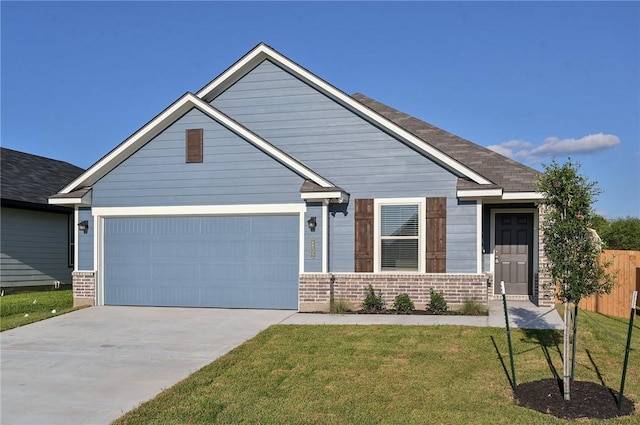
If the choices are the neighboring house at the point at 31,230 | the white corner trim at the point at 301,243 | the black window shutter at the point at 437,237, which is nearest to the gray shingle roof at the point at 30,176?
the neighboring house at the point at 31,230

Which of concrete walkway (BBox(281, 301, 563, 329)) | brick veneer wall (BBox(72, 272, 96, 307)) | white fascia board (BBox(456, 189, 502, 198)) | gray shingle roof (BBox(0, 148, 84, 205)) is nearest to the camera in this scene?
concrete walkway (BBox(281, 301, 563, 329))

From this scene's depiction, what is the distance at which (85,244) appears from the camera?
1366cm

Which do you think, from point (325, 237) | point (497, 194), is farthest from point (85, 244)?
point (497, 194)

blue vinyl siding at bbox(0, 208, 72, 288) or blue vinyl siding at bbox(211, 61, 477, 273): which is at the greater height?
blue vinyl siding at bbox(211, 61, 477, 273)

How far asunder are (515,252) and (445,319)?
4.05m

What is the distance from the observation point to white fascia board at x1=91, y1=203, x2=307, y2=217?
12.6 m

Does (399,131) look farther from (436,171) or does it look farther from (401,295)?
(401,295)

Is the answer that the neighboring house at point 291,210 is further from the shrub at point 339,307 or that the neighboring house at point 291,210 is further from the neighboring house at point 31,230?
the neighboring house at point 31,230

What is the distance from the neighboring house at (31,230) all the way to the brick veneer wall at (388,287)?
10.3 meters

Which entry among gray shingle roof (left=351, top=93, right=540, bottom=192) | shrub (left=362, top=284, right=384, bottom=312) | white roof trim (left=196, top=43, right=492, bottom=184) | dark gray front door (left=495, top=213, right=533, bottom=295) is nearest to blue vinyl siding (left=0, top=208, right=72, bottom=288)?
white roof trim (left=196, top=43, right=492, bottom=184)

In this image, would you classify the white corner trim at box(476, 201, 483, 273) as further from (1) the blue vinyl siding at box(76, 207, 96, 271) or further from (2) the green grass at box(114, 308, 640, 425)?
(1) the blue vinyl siding at box(76, 207, 96, 271)

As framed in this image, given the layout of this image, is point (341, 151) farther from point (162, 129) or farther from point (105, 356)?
point (105, 356)

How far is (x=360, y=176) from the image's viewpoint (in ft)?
42.7

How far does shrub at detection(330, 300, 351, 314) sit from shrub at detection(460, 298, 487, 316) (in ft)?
8.13
